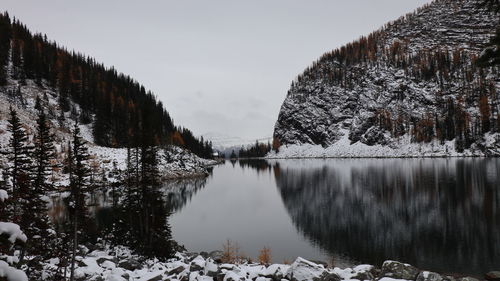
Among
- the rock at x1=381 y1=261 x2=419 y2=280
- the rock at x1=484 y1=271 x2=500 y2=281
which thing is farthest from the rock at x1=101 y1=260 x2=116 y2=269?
the rock at x1=484 y1=271 x2=500 y2=281

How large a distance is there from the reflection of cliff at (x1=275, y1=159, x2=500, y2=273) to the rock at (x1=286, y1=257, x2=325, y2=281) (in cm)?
1139

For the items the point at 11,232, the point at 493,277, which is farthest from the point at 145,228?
the point at 493,277

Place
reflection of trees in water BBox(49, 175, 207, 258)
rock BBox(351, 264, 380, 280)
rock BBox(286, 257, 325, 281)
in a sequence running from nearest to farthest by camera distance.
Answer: rock BBox(286, 257, 325, 281) < rock BBox(351, 264, 380, 280) < reflection of trees in water BBox(49, 175, 207, 258)

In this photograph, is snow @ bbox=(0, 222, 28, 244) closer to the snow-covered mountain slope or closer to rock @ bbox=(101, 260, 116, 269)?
rock @ bbox=(101, 260, 116, 269)

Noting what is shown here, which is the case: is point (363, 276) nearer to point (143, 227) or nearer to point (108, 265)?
point (108, 265)

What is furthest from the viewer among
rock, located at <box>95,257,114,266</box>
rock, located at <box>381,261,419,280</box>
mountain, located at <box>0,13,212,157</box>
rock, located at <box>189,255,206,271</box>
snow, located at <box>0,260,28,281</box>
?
mountain, located at <box>0,13,212,157</box>

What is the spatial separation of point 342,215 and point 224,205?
75.9ft

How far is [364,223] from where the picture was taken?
117 feet

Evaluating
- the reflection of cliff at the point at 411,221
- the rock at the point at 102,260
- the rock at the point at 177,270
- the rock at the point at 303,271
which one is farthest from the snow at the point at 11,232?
the reflection of cliff at the point at 411,221

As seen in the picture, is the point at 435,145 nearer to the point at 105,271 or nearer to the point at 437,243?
the point at 437,243

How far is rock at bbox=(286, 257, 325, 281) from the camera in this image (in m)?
15.3

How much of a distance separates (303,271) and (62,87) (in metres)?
146

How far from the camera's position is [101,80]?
15700 cm

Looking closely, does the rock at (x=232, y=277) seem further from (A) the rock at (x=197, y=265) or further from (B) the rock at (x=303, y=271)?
(B) the rock at (x=303, y=271)
